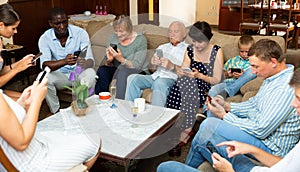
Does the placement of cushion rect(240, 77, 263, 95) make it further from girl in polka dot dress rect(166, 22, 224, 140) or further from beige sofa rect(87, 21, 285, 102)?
girl in polka dot dress rect(166, 22, 224, 140)

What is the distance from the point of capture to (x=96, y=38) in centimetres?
366

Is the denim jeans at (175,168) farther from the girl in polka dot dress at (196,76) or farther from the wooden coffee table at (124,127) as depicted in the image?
the girl in polka dot dress at (196,76)

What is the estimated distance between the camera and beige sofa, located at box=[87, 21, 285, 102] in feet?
8.80

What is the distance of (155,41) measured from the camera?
132 inches

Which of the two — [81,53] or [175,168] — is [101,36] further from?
[175,168]

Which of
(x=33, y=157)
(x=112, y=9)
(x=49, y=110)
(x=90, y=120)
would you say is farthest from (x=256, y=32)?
(x=33, y=157)

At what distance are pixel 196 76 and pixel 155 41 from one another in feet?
2.40

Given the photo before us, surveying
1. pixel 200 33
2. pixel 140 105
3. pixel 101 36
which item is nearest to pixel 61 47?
pixel 101 36

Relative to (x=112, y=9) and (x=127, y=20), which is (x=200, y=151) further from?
(x=112, y=9)

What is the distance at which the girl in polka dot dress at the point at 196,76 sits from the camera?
2.77m

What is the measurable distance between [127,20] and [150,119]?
1.21 m

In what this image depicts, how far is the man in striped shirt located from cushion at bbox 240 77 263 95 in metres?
0.50

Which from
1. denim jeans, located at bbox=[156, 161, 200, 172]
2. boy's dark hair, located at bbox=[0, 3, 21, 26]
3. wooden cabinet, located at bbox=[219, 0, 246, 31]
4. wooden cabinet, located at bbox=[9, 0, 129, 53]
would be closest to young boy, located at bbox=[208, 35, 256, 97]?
denim jeans, located at bbox=[156, 161, 200, 172]

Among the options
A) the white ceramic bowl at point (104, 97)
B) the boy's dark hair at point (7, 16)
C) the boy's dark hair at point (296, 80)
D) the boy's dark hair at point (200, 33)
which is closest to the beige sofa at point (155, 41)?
the boy's dark hair at point (200, 33)
